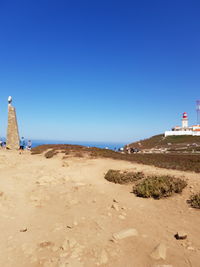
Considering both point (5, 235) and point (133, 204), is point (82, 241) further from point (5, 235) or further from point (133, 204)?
point (133, 204)

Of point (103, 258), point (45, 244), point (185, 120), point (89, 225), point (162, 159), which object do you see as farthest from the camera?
point (185, 120)

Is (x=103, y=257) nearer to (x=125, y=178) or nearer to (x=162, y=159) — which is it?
(x=125, y=178)

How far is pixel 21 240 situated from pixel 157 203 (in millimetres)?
5351

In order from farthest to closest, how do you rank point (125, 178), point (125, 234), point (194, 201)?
point (125, 178) < point (194, 201) < point (125, 234)

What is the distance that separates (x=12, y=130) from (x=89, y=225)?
95.1 feet

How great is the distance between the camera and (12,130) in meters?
30.4

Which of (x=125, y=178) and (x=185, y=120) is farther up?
(x=185, y=120)

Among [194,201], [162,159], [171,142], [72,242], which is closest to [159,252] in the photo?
[72,242]

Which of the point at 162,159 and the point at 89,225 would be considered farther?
the point at 162,159

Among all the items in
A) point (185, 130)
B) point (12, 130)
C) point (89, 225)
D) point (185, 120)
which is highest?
point (185, 120)

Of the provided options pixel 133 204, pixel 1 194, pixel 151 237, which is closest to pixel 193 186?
pixel 133 204

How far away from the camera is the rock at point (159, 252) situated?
12.9ft

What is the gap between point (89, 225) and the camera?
569 centimetres

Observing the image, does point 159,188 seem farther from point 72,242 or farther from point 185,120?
point 185,120
